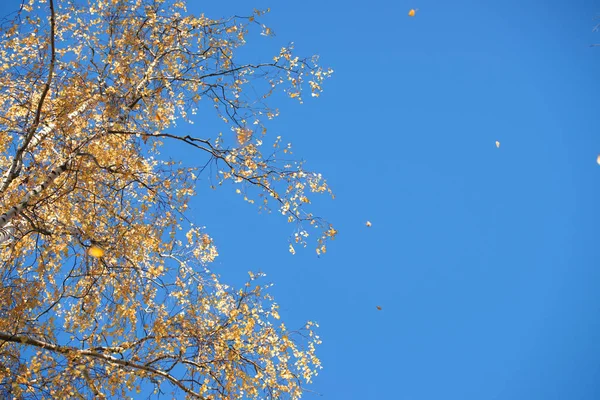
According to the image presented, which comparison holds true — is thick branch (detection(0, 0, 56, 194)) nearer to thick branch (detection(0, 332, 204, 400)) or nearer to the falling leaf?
the falling leaf

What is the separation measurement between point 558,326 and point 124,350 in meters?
94.4

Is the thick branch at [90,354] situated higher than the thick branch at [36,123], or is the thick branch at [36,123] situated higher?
the thick branch at [36,123]

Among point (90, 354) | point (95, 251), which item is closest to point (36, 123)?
point (95, 251)

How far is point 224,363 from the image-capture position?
5.20 meters

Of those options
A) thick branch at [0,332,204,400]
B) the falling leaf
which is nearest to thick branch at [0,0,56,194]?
the falling leaf

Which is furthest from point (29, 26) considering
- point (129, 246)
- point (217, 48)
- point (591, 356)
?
point (591, 356)

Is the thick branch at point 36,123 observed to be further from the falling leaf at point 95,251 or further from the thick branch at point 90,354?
the thick branch at point 90,354

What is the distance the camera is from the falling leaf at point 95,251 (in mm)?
4914

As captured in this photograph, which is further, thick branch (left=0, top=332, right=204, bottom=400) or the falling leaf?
the falling leaf

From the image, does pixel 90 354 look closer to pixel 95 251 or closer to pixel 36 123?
pixel 95 251

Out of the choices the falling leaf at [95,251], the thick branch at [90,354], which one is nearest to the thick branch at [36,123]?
the falling leaf at [95,251]

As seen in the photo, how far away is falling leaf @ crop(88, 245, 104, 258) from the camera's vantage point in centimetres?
491

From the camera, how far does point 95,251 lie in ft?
16.3

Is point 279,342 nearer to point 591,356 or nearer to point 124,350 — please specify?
point 124,350
